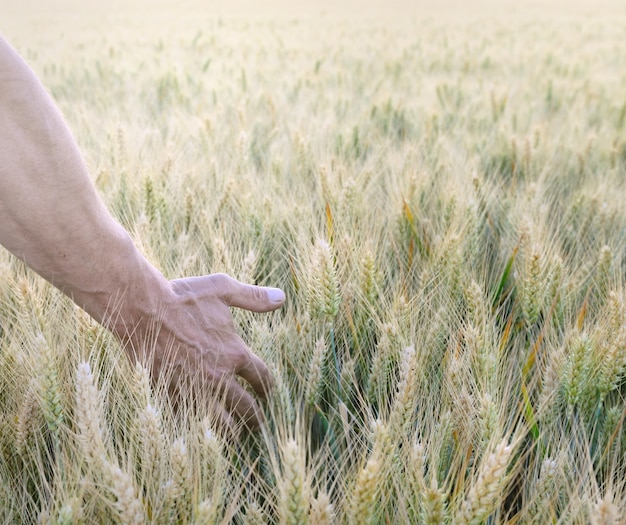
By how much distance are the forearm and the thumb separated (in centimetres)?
12

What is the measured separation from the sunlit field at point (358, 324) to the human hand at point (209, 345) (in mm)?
48

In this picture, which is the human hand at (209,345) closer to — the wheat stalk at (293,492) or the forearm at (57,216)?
the forearm at (57,216)

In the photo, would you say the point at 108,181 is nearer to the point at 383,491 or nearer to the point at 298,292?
the point at 298,292

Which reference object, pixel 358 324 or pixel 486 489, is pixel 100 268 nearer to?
pixel 358 324

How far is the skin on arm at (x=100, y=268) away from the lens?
884 millimetres

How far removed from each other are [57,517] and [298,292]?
27.8 inches

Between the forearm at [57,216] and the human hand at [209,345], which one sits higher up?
the forearm at [57,216]

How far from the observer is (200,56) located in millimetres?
5070

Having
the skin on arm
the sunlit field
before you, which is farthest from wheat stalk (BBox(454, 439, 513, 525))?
the skin on arm

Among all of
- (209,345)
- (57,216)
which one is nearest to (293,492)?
(209,345)

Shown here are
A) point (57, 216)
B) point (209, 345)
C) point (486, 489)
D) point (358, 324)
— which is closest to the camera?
point (486, 489)

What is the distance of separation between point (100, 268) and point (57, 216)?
109 millimetres

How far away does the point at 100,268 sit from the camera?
976 mm

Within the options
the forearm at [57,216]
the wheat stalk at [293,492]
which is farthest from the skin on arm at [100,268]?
the wheat stalk at [293,492]
